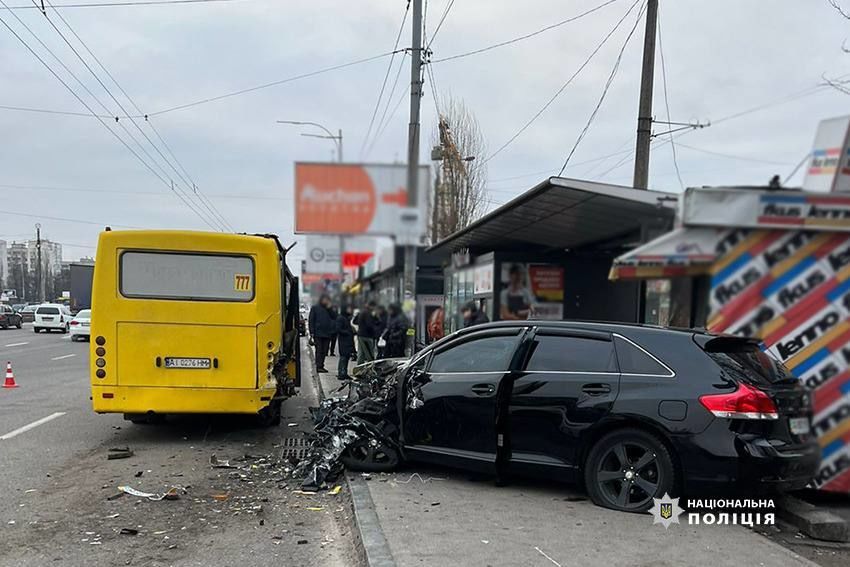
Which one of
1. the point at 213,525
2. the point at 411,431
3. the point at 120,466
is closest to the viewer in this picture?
the point at 213,525

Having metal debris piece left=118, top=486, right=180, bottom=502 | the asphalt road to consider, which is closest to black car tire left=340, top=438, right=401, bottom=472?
the asphalt road

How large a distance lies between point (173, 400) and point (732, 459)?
588 centimetres

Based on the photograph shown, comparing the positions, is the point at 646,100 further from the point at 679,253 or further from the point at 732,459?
the point at 732,459

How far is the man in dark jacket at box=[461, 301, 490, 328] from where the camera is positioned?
3.66m

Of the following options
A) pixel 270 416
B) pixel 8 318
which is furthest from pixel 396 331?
pixel 8 318

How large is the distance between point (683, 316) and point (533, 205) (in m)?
0.97

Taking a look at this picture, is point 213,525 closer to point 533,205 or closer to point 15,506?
point 15,506

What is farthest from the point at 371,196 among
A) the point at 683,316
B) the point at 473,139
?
the point at 473,139

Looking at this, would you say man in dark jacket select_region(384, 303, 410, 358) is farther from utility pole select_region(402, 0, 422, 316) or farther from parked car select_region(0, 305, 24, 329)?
parked car select_region(0, 305, 24, 329)

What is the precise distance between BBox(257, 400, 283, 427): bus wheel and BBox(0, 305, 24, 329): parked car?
3611 centimetres

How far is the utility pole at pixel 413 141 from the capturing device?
2.02 meters

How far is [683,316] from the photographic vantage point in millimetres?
2076

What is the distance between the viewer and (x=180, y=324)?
7.41 meters

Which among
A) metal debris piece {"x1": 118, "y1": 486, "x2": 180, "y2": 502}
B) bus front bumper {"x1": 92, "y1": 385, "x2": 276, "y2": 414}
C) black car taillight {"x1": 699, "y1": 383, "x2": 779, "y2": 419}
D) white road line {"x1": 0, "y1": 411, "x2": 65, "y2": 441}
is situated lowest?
white road line {"x1": 0, "y1": 411, "x2": 65, "y2": 441}
